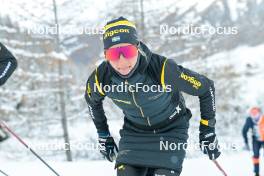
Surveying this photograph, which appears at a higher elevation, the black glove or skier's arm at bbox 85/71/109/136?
skier's arm at bbox 85/71/109/136

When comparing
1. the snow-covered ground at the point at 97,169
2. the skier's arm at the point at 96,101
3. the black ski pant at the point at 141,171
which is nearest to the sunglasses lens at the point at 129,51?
the skier's arm at the point at 96,101

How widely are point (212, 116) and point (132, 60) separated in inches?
43.4

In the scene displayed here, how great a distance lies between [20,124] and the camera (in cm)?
2314

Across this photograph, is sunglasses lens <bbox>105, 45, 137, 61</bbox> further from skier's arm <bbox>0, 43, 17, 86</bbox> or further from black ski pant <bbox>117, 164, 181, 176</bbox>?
skier's arm <bbox>0, 43, 17, 86</bbox>

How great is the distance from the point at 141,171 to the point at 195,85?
88 cm

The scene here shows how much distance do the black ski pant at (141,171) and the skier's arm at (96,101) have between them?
707 millimetres

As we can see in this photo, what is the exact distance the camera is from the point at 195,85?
416 cm

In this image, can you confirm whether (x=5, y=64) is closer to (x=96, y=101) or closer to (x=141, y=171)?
(x=96, y=101)

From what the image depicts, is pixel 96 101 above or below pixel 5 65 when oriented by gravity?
below

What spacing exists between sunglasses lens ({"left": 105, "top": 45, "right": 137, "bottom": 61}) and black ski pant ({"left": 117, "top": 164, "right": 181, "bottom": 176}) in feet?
3.13

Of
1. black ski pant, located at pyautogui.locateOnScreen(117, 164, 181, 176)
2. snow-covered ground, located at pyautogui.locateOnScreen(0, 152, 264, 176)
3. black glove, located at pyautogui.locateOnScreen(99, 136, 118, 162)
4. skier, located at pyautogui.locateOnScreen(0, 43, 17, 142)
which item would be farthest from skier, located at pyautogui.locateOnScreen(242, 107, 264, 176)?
skier, located at pyautogui.locateOnScreen(0, 43, 17, 142)

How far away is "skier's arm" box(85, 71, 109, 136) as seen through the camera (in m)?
4.28

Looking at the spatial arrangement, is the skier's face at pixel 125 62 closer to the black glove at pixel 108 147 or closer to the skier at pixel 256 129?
the black glove at pixel 108 147

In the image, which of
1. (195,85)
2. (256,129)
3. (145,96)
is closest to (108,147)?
(145,96)
